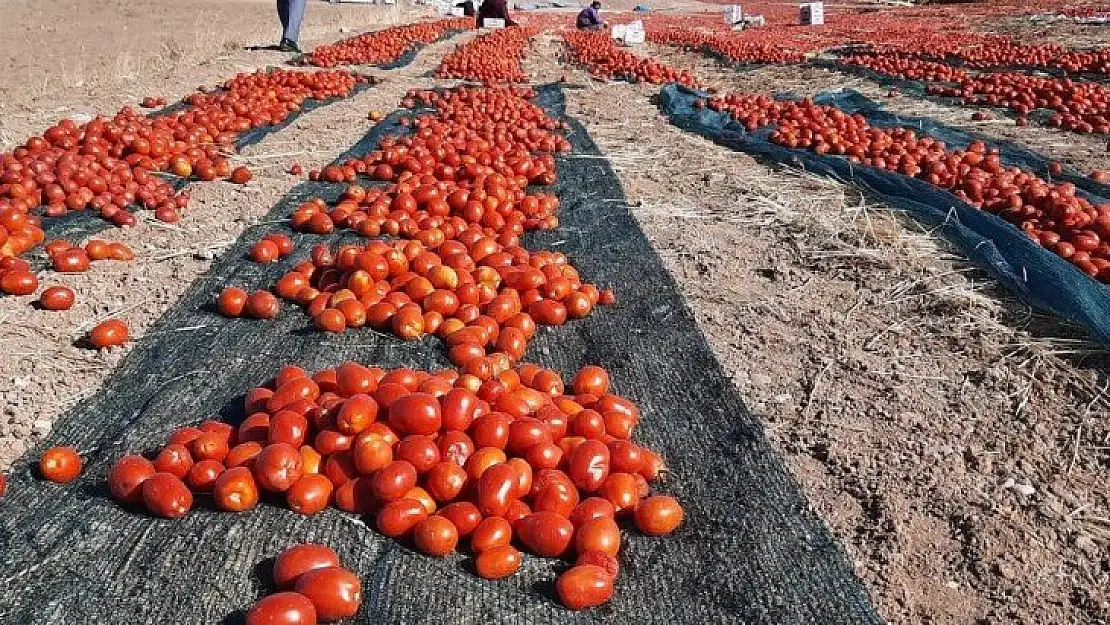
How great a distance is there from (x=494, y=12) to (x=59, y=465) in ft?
96.2

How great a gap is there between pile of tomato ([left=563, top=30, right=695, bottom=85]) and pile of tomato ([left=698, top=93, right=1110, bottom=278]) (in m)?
3.66

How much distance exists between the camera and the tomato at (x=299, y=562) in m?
2.33

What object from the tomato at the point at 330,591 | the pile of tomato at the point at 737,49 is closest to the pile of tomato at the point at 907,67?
the pile of tomato at the point at 737,49

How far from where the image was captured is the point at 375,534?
266 cm

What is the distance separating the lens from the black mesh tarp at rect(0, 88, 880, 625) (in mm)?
2416

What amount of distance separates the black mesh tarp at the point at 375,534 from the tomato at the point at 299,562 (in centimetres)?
15

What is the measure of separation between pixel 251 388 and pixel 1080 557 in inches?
140

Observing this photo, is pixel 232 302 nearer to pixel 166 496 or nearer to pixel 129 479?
pixel 129 479

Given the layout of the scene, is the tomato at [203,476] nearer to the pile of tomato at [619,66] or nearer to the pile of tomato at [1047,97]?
the pile of tomato at [1047,97]

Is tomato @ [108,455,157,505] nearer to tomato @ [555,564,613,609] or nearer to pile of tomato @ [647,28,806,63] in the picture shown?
tomato @ [555,564,613,609]

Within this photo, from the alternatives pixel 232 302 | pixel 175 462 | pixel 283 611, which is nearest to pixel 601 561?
pixel 283 611

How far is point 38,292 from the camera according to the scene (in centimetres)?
449

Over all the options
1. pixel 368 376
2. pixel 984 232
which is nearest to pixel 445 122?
pixel 984 232

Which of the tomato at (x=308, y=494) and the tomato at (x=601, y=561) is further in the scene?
the tomato at (x=308, y=494)
